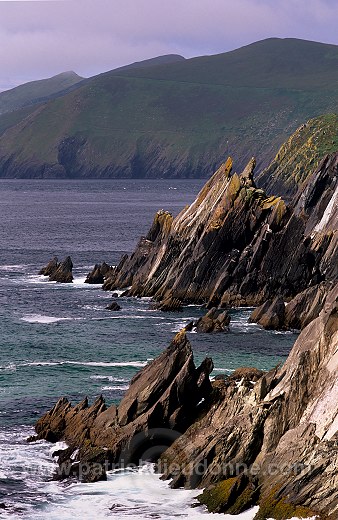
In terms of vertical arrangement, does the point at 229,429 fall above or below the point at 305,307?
above

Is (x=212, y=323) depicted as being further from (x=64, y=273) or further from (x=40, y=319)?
(x=64, y=273)

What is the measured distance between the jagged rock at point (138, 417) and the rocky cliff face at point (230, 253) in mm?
53056

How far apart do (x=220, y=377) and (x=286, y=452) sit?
20.0m

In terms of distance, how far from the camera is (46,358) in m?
89.3

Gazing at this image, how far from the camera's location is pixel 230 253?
406 ft

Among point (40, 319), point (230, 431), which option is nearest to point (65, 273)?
point (40, 319)

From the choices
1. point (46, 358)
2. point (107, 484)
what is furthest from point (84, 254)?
point (107, 484)

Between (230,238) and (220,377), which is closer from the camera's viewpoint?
(220,377)

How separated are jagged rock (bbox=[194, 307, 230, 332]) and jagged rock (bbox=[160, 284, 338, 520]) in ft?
131

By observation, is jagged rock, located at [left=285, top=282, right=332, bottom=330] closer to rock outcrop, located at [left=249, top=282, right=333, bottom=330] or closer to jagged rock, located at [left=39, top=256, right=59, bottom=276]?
rock outcrop, located at [left=249, top=282, right=333, bottom=330]

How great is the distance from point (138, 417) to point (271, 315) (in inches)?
1725

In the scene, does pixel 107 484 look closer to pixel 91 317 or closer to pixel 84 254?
pixel 91 317

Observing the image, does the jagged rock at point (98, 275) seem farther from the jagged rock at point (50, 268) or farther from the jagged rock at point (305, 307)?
the jagged rock at point (305, 307)

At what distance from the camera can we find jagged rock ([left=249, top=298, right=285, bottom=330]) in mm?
103375
